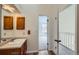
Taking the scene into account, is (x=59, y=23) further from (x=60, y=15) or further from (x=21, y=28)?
(x=21, y=28)

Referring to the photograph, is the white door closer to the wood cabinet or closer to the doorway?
the doorway

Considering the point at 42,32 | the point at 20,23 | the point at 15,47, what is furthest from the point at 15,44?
the point at 42,32

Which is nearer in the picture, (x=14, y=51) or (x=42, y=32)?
(x=14, y=51)

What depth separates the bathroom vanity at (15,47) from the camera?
1.87 meters

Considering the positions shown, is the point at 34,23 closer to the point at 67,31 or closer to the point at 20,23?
the point at 20,23

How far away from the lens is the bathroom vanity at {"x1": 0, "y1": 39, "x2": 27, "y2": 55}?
6.12 feet

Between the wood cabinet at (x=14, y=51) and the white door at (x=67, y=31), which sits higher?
the white door at (x=67, y=31)

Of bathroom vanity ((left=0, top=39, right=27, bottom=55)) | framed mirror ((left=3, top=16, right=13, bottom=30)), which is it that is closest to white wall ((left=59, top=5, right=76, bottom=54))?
bathroom vanity ((left=0, top=39, right=27, bottom=55))

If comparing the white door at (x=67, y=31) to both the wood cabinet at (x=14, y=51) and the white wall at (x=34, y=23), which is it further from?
the wood cabinet at (x=14, y=51)

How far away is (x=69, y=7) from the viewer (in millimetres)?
1924

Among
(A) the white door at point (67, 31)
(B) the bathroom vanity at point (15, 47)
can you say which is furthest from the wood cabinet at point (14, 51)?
(A) the white door at point (67, 31)

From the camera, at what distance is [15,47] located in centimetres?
192

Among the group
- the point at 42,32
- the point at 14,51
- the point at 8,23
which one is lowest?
the point at 14,51
